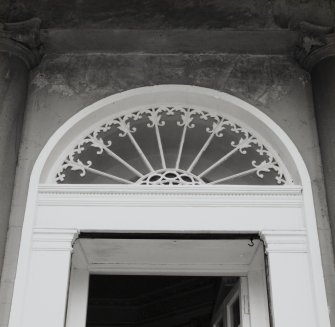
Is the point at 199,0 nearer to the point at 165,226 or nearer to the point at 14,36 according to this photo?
the point at 14,36

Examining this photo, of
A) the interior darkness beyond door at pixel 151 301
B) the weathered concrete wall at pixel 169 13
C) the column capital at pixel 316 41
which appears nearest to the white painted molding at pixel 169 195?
the column capital at pixel 316 41

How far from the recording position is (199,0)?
453 centimetres

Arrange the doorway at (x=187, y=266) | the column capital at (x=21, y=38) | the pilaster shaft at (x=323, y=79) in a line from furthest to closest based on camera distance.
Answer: the column capital at (x=21, y=38) → the doorway at (x=187, y=266) → the pilaster shaft at (x=323, y=79)

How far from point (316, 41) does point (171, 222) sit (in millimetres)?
1894

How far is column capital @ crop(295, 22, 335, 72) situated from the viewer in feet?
14.4

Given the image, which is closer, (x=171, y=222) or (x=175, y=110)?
(x=171, y=222)

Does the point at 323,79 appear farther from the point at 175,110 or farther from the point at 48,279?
the point at 48,279

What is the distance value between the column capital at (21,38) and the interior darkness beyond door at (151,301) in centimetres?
565

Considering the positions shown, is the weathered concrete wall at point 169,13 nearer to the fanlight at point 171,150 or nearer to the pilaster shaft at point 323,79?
the pilaster shaft at point 323,79

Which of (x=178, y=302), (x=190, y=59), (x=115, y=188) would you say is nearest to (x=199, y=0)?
(x=190, y=59)

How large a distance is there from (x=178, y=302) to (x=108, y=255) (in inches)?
228

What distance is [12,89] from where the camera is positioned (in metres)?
4.23

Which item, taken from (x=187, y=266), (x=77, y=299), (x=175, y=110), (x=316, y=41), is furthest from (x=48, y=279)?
(x=316, y=41)

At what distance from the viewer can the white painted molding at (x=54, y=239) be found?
3.79 m
